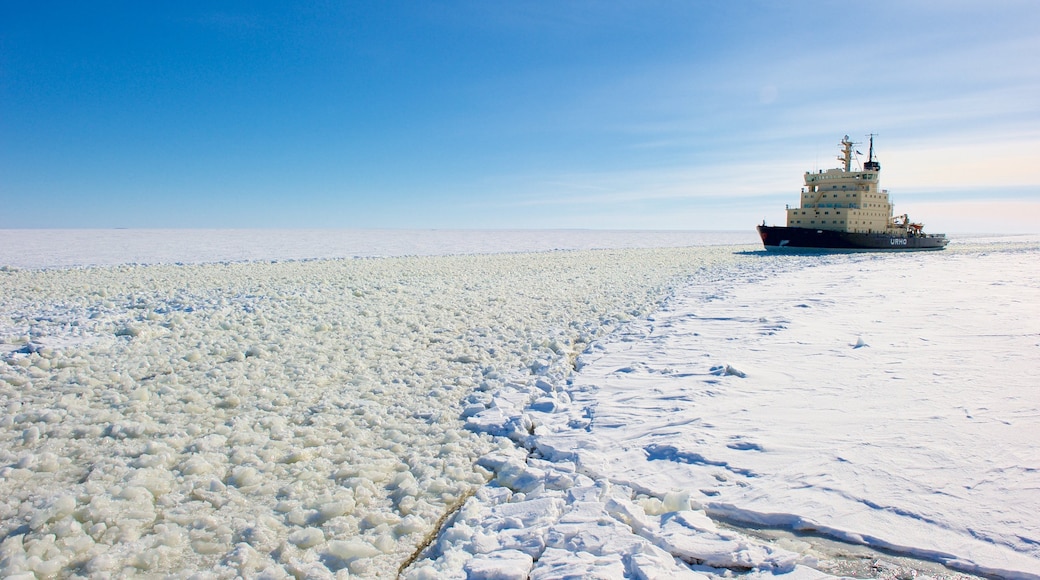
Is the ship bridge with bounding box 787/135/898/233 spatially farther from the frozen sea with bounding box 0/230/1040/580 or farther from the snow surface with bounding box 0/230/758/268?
the frozen sea with bounding box 0/230/1040/580

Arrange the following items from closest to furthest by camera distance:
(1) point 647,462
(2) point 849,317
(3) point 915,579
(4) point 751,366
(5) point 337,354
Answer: (3) point 915,579 → (1) point 647,462 → (4) point 751,366 → (5) point 337,354 → (2) point 849,317

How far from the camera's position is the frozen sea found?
2.77 meters

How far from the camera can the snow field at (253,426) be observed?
9.52 ft

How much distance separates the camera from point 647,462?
378 cm

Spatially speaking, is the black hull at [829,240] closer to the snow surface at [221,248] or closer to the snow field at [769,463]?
the snow surface at [221,248]

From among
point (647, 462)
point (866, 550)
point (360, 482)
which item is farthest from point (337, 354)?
point (866, 550)

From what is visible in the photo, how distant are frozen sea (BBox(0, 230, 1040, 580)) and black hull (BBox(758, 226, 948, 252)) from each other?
1080 inches

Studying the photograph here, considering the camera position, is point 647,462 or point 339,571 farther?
point 647,462

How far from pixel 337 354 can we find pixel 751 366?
4.75 m

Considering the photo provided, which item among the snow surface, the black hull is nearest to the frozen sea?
the snow surface

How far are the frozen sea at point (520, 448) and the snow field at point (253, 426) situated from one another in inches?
0.9

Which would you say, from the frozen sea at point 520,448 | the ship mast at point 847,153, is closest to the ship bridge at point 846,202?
the ship mast at point 847,153

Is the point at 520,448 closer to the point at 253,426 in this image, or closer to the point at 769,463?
the point at 769,463

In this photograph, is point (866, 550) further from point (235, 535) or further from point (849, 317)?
point (849, 317)
